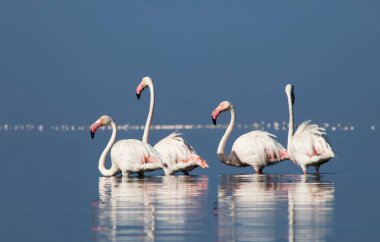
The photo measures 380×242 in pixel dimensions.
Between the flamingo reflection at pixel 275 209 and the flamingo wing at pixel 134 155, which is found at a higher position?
the flamingo wing at pixel 134 155

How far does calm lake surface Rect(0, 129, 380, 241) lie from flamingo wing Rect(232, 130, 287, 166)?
1.07 feet

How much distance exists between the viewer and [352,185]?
1819cm

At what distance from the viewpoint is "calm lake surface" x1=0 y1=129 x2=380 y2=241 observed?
1148cm

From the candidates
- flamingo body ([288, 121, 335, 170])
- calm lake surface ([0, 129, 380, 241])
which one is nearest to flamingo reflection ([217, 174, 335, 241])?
calm lake surface ([0, 129, 380, 241])

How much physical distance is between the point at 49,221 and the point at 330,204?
372cm

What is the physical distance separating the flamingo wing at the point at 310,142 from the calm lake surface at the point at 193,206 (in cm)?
47

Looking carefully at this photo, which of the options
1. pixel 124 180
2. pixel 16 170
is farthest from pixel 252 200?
pixel 16 170

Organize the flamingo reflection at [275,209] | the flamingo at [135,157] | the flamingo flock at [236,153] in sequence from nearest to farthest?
the flamingo reflection at [275,209] → the flamingo at [135,157] → the flamingo flock at [236,153]

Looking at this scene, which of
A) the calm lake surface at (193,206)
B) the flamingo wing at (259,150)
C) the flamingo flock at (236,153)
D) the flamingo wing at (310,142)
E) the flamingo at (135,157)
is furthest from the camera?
the flamingo wing at (259,150)

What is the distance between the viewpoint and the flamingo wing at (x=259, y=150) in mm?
21875

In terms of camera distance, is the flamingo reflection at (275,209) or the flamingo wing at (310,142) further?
the flamingo wing at (310,142)

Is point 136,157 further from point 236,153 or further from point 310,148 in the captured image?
point 310,148

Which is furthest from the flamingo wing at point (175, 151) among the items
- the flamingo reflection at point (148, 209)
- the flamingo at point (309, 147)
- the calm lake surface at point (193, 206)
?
the flamingo at point (309, 147)

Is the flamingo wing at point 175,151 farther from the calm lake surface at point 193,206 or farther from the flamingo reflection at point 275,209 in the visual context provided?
the flamingo reflection at point 275,209
